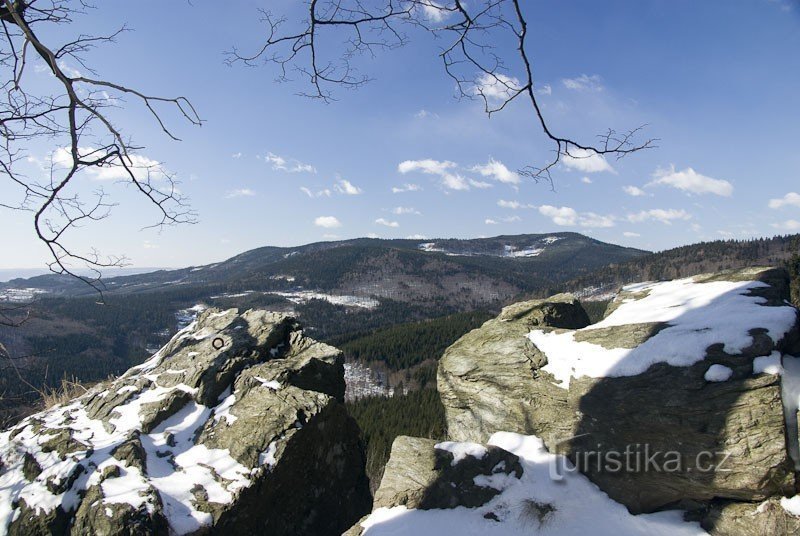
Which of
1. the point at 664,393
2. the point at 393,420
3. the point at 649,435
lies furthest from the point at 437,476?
the point at 393,420

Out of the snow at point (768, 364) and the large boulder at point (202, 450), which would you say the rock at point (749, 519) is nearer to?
the snow at point (768, 364)

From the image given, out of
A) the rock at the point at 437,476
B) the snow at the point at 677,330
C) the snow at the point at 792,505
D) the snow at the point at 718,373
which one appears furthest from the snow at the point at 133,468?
the snow at the point at 792,505

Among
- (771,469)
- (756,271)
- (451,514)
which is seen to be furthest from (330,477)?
(756,271)

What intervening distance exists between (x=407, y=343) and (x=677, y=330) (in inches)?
5356

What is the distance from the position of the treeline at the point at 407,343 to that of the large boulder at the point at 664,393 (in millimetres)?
115807

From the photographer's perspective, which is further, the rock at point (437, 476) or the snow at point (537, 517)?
the rock at point (437, 476)

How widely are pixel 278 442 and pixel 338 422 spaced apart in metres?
2.11

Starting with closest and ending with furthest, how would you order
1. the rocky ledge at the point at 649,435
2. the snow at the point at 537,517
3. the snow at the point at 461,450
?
the rocky ledge at the point at 649,435 → the snow at the point at 537,517 → the snow at the point at 461,450

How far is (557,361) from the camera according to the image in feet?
38.8

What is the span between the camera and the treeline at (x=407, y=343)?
135125mm

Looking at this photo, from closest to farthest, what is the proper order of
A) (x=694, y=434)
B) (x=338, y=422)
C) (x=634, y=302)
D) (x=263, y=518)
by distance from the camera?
(x=694, y=434), (x=263, y=518), (x=338, y=422), (x=634, y=302)

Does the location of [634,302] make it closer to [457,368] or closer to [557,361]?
[557,361]

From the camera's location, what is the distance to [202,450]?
10.7m

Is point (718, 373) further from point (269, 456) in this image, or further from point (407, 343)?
point (407, 343)
